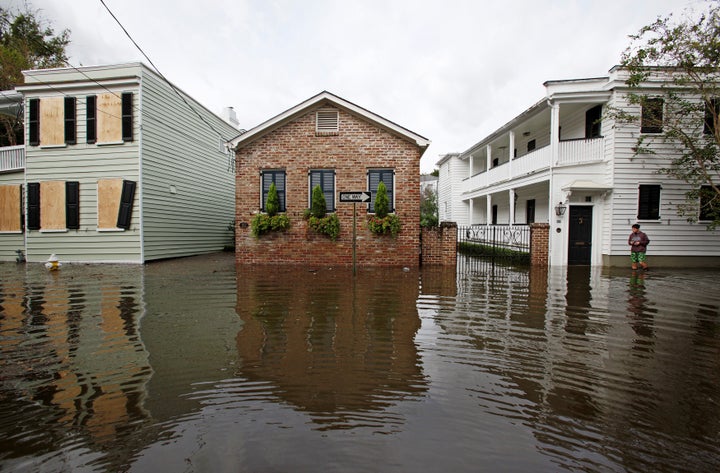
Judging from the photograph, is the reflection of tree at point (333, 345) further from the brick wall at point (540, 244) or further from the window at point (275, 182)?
the brick wall at point (540, 244)

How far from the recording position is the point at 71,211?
Result: 14.0 m

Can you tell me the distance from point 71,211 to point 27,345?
453 inches

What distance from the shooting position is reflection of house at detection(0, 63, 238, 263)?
1350 centimetres

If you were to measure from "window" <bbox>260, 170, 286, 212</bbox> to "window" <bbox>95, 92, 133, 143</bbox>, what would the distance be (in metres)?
5.19

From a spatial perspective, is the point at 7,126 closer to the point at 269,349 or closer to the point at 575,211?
the point at 269,349

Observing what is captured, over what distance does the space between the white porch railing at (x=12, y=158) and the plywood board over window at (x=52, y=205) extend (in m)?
2.26

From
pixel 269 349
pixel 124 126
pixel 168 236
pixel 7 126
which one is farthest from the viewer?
pixel 7 126

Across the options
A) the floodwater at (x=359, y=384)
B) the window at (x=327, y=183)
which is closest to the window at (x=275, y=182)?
the window at (x=327, y=183)

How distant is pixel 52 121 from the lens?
13961 millimetres

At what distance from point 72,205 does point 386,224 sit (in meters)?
11.7

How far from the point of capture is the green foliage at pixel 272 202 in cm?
1252

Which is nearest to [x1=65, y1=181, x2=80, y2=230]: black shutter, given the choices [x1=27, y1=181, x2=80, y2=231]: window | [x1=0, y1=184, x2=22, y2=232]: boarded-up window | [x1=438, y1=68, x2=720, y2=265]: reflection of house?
[x1=27, y1=181, x2=80, y2=231]: window

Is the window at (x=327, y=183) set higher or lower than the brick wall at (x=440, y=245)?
higher

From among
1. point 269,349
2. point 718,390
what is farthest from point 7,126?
point 718,390
